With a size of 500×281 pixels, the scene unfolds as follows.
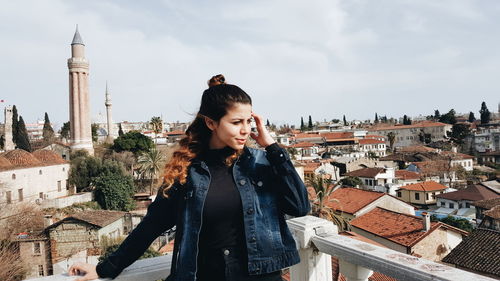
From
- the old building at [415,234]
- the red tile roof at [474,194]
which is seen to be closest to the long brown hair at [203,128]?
the old building at [415,234]

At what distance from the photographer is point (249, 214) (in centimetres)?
186

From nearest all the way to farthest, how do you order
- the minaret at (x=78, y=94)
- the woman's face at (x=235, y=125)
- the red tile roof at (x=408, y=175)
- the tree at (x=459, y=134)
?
the woman's face at (x=235, y=125) → the minaret at (x=78, y=94) → the red tile roof at (x=408, y=175) → the tree at (x=459, y=134)

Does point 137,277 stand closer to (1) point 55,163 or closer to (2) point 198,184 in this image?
(2) point 198,184

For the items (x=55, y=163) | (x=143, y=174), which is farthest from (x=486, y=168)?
(x=55, y=163)

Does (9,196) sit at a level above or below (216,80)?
below

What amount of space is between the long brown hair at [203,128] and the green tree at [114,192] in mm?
29022

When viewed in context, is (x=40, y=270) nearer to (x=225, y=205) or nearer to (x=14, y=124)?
(x=225, y=205)

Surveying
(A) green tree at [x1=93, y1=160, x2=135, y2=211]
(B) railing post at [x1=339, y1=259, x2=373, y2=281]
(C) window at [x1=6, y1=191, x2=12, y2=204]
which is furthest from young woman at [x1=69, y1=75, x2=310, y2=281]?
(A) green tree at [x1=93, y1=160, x2=135, y2=211]

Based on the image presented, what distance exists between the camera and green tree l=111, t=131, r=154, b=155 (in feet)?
128

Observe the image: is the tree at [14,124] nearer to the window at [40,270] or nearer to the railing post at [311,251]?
the window at [40,270]

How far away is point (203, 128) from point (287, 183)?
65 centimetres

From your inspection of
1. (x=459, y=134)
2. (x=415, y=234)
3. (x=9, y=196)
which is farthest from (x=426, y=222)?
(x=459, y=134)

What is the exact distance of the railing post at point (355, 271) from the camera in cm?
217

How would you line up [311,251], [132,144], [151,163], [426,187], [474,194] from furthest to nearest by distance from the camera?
[132,144] → [426,187] → [151,163] → [474,194] → [311,251]
